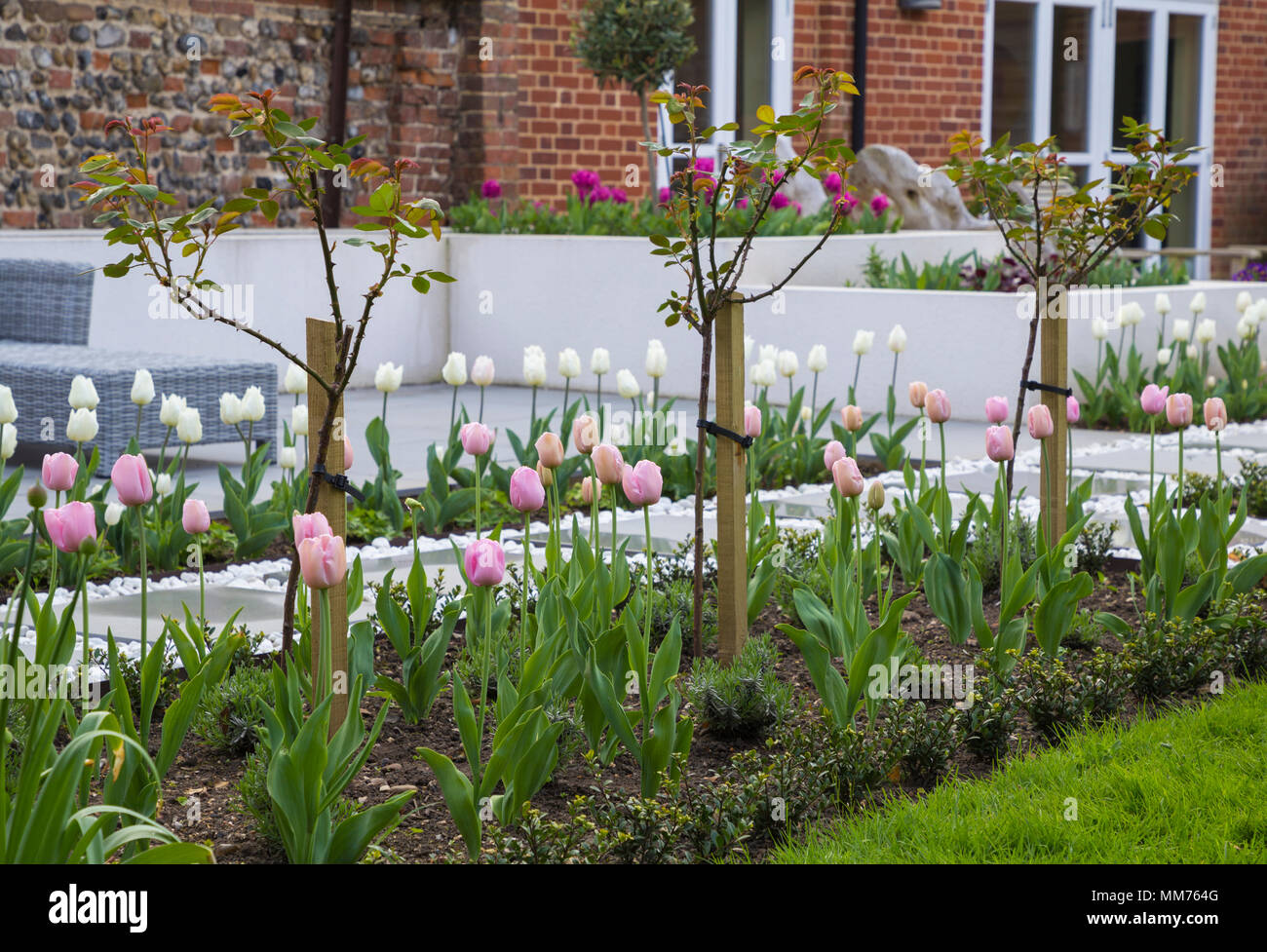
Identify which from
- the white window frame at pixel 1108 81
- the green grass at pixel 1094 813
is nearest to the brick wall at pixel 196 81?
the white window frame at pixel 1108 81

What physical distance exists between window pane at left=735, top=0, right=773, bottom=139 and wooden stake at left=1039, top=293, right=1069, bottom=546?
9357mm

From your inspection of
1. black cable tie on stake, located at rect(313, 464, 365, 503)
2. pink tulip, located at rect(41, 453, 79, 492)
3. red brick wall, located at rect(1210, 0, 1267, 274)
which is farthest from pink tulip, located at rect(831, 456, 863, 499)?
red brick wall, located at rect(1210, 0, 1267, 274)

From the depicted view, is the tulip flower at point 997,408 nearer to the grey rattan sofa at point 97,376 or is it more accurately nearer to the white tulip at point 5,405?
the white tulip at point 5,405

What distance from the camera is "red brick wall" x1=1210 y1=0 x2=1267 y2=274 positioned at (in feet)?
53.2

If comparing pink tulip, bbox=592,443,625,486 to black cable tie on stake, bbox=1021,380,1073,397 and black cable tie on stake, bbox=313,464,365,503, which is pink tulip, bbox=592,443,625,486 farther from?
black cable tie on stake, bbox=1021,380,1073,397

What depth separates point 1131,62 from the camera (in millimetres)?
15773

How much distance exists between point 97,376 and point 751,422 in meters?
3.44

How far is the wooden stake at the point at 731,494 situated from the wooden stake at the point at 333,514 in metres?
0.88

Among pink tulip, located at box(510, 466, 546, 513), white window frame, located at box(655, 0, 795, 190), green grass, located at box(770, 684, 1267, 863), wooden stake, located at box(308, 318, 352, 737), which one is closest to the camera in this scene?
green grass, located at box(770, 684, 1267, 863)

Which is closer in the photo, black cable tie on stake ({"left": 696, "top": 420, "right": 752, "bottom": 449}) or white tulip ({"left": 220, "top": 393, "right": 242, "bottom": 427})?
black cable tie on stake ({"left": 696, "top": 420, "right": 752, "bottom": 449})

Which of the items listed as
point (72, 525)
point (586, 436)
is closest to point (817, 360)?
point (586, 436)

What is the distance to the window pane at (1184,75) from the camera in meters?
16.1
